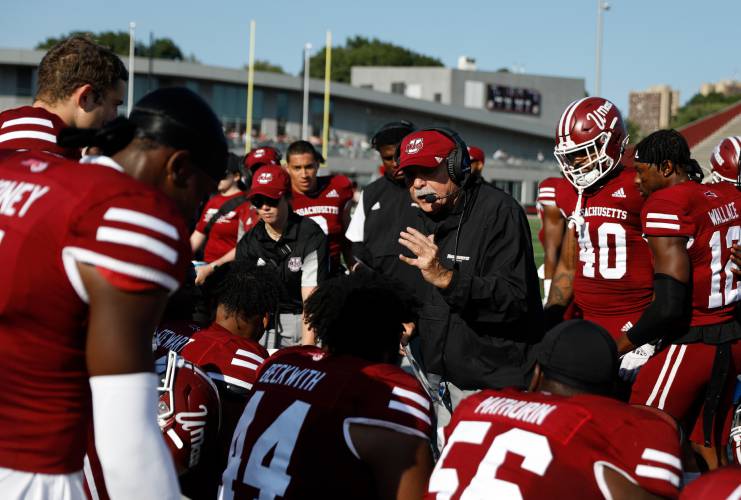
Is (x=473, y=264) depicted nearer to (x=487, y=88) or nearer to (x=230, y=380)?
(x=230, y=380)

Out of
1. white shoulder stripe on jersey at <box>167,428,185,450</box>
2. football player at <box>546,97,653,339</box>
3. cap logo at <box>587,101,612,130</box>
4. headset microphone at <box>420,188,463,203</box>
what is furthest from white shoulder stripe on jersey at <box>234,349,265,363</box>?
cap logo at <box>587,101,612,130</box>

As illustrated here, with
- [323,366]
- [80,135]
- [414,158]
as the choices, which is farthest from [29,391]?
[414,158]

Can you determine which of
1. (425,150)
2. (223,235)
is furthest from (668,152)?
(223,235)

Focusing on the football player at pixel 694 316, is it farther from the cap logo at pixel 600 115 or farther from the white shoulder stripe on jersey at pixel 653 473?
the white shoulder stripe on jersey at pixel 653 473

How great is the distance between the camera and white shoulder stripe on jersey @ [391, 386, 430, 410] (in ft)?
9.15

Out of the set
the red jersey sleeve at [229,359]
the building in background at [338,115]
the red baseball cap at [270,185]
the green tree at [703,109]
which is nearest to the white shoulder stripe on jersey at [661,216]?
the red jersey sleeve at [229,359]

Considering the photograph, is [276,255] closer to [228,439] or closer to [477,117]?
[228,439]

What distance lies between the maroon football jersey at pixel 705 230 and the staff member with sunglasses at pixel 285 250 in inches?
93.3

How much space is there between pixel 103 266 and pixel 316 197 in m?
5.74

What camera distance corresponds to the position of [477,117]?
192 feet

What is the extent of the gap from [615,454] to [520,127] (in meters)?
59.9

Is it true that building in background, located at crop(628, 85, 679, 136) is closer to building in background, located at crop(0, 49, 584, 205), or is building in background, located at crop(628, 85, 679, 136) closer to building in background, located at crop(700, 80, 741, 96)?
building in background, located at crop(700, 80, 741, 96)

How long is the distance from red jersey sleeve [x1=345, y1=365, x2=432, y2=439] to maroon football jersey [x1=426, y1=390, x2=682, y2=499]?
0.14m

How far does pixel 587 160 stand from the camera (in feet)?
17.5
